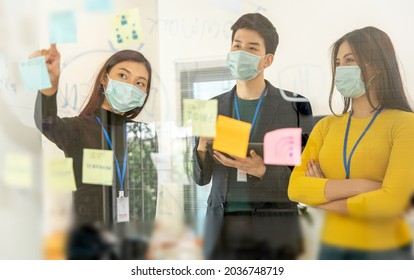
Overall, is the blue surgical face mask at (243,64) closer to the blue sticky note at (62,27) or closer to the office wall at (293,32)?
the office wall at (293,32)

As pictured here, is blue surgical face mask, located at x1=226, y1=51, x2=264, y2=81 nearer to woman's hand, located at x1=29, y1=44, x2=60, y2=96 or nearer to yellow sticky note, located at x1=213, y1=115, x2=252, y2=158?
yellow sticky note, located at x1=213, y1=115, x2=252, y2=158

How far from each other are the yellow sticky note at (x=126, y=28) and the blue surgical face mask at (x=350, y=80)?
926 mm

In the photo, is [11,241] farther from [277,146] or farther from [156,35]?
[277,146]

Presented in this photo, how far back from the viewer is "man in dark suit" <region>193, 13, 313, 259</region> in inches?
82.9

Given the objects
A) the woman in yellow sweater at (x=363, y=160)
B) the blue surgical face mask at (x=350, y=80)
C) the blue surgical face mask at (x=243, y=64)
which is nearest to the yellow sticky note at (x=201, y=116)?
the blue surgical face mask at (x=243, y=64)

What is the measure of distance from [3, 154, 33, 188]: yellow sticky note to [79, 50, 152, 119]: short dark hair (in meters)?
0.36

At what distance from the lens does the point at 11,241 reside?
2283mm

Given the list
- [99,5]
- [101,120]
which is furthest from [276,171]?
[99,5]

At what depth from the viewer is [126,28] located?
219cm

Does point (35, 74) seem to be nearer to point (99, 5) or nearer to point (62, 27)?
point (62, 27)

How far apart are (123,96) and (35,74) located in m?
0.45

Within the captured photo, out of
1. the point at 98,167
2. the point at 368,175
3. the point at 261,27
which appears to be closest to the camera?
the point at 368,175

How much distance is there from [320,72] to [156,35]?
0.77 m

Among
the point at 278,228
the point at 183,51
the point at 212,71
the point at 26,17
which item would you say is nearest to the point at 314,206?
the point at 278,228
